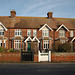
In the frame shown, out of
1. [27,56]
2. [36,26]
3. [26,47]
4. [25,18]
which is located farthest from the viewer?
[25,18]

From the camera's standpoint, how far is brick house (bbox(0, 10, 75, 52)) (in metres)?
26.8

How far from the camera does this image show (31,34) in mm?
28281

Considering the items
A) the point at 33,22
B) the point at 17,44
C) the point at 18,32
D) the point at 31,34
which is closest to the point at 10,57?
the point at 17,44

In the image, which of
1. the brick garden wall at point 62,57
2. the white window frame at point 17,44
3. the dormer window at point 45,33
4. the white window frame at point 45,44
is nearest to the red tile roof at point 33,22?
the dormer window at point 45,33

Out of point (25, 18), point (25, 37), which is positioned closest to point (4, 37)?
point (25, 37)

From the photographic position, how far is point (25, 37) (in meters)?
27.8

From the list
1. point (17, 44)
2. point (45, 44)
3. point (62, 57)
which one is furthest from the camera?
point (45, 44)

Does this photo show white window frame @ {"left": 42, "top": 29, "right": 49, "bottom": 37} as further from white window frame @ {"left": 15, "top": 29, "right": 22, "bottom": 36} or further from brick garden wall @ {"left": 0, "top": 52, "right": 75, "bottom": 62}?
brick garden wall @ {"left": 0, "top": 52, "right": 75, "bottom": 62}

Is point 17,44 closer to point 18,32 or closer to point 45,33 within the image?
point 18,32

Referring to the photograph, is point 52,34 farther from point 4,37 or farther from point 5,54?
point 5,54

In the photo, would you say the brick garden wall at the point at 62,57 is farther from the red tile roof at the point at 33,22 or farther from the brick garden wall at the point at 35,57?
the red tile roof at the point at 33,22

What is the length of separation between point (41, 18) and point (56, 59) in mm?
18154

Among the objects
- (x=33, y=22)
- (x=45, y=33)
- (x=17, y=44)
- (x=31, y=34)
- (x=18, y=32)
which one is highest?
(x=33, y=22)

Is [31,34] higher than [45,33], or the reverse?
[45,33]
